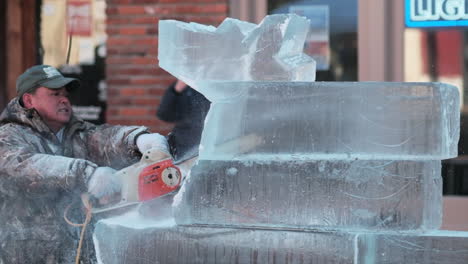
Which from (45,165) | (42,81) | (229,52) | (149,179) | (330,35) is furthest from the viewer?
(330,35)

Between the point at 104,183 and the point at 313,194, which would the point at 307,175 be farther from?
the point at 104,183

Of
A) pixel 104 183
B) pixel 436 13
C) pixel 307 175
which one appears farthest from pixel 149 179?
pixel 436 13

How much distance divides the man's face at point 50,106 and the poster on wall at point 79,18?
2609 millimetres

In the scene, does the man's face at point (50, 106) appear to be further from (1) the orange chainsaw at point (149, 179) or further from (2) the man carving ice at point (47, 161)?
(1) the orange chainsaw at point (149, 179)

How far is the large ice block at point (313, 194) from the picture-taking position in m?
2.46

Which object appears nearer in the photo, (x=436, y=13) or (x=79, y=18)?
(x=436, y=13)

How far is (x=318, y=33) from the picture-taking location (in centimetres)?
544

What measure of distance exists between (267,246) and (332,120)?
0.48 m

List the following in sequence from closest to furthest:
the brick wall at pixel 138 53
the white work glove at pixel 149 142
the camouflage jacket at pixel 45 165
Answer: the camouflage jacket at pixel 45 165
the white work glove at pixel 149 142
the brick wall at pixel 138 53

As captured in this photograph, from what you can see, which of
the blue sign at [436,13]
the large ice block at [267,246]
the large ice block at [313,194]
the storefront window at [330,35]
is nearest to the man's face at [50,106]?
the large ice block at [267,246]

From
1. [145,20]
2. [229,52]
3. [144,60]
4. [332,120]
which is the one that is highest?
[145,20]

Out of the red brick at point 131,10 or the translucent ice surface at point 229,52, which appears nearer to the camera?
the translucent ice surface at point 229,52

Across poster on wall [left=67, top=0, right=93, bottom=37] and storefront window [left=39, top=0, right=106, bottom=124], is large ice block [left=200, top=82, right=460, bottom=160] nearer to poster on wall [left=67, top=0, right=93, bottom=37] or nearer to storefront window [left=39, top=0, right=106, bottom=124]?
storefront window [left=39, top=0, right=106, bottom=124]

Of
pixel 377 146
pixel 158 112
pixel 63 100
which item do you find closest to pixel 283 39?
pixel 377 146
